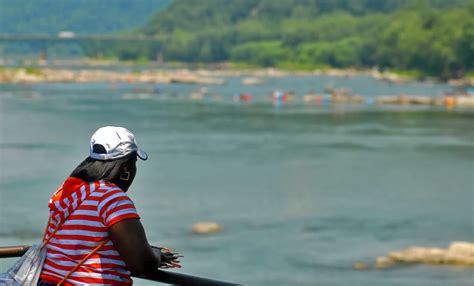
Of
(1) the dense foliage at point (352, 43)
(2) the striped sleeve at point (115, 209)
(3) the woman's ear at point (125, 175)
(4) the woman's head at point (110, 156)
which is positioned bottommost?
(1) the dense foliage at point (352, 43)

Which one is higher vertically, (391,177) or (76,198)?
(76,198)

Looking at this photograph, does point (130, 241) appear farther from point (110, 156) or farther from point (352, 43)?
point (352, 43)

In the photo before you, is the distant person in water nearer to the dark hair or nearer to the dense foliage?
the dark hair

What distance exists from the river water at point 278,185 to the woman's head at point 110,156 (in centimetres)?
888

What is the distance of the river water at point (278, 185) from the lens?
16.7m

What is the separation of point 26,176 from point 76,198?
2386 cm

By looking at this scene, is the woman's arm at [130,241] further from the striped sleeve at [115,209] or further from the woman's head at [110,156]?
the woman's head at [110,156]

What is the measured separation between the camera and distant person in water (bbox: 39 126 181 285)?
143 inches

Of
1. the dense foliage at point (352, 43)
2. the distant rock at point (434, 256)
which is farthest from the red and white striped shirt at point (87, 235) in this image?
the dense foliage at point (352, 43)

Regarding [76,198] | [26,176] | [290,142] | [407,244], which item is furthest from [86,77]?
[76,198]

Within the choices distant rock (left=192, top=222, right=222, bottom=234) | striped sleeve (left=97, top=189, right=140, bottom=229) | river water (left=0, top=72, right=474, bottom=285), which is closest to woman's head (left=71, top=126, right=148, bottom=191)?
striped sleeve (left=97, top=189, right=140, bottom=229)

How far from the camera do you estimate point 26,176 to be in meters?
27.0

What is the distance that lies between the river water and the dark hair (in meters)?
8.86

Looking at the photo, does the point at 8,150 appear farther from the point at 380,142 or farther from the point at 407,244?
the point at 407,244
